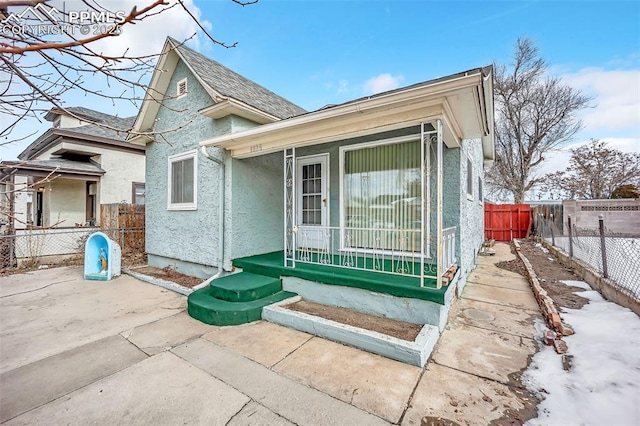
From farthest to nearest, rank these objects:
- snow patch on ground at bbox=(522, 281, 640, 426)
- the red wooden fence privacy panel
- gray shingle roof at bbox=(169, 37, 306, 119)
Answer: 1. the red wooden fence privacy panel
2. gray shingle roof at bbox=(169, 37, 306, 119)
3. snow patch on ground at bbox=(522, 281, 640, 426)

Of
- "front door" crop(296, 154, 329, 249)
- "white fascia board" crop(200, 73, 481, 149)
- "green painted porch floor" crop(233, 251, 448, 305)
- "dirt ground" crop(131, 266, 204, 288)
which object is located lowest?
"dirt ground" crop(131, 266, 204, 288)

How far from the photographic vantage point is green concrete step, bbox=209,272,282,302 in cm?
441

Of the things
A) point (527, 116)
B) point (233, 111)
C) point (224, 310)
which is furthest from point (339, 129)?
point (527, 116)

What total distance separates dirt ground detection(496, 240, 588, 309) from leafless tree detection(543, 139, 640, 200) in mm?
A: 14249

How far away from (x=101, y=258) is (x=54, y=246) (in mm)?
3313

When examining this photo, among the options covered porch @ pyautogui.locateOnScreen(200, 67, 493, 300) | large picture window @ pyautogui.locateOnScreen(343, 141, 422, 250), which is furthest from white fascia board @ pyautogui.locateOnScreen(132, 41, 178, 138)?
large picture window @ pyautogui.locateOnScreen(343, 141, 422, 250)

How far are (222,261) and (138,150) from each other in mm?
8968

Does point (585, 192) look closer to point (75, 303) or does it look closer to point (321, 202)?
point (321, 202)

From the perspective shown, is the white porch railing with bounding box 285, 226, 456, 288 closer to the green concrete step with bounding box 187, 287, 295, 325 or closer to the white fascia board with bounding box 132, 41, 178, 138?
the green concrete step with bounding box 187, 287, 295, 325

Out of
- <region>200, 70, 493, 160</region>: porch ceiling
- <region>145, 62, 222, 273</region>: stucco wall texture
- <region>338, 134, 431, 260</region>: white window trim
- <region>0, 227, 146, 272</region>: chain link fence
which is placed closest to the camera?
<region>200, 70, 493, 160</region>: porch ceiling

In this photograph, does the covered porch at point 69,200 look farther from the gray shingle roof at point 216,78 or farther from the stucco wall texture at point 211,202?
the gray shingle roof at point 216,78

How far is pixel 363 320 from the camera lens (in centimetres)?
389

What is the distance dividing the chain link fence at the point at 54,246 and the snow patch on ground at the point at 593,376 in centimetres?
955

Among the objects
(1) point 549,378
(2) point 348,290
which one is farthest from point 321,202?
(1) point 549,378
